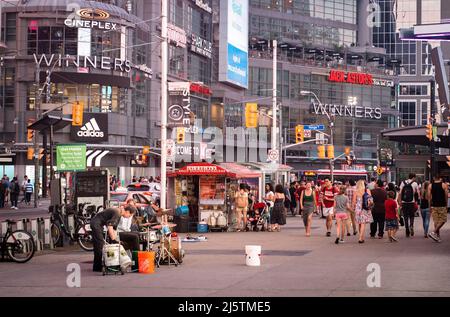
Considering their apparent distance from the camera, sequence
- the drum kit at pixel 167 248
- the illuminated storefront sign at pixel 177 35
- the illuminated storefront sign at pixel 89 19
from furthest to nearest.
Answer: the illuminated storefront sign at pixel 177 35 < the illuminated storefront sign at pixel 89 19 < the drum kit at pixel 167 248

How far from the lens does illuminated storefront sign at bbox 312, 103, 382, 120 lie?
12051 cm

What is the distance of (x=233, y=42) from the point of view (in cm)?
10056

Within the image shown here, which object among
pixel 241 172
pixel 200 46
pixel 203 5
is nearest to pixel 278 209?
pixel 241 172

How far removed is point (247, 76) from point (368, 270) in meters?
92.3

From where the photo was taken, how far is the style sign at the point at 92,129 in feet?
252

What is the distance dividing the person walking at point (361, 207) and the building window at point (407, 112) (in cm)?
12611

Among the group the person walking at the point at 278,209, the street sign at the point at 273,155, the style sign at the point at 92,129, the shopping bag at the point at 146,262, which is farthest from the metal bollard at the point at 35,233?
the style sign at the point at 92,129

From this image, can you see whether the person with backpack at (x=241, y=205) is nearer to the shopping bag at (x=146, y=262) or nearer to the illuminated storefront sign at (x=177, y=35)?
the shopping bag at (x=146, y=262)

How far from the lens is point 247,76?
108 m

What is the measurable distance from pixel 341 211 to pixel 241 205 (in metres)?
5.89

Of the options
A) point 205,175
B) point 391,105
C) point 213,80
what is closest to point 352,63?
point 391,105

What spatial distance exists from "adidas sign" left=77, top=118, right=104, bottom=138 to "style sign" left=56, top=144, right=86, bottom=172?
5039 centimetres

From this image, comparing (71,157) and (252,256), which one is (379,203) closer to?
(252,256)
